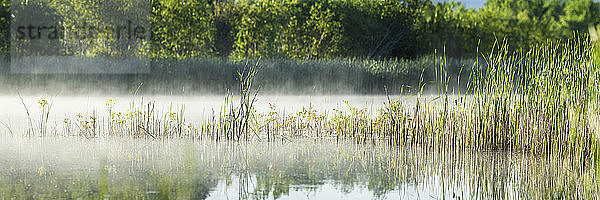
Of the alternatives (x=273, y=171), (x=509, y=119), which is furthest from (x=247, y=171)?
(x=509, y=119)

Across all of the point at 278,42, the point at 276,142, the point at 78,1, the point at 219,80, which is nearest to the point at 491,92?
the point at 276,142

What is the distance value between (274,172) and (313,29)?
17834 millimetres

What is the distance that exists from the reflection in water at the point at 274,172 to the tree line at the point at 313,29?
1341 centimetres

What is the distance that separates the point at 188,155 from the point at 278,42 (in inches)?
698

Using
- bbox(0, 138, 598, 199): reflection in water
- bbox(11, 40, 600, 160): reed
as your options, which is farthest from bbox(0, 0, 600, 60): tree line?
bbox(0, 138, 598, 199): reflection in water

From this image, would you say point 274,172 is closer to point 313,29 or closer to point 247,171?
point 247,171

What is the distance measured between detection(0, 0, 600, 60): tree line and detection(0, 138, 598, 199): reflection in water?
13.4 m

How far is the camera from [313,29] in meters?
23.2

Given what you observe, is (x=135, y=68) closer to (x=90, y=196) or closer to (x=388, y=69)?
(x=388, y=69)

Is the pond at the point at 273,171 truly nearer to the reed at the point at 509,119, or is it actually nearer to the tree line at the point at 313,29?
the reed at the point at 509,119

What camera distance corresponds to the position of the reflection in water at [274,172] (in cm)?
476

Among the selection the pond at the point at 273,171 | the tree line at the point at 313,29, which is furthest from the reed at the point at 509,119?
the tree line at the point at 313,29

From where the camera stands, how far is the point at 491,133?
6.64 metres

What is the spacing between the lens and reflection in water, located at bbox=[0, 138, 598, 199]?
15.6 ft
